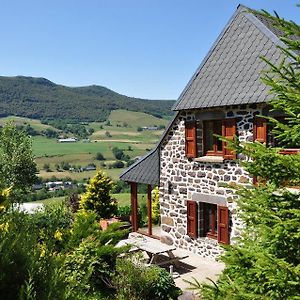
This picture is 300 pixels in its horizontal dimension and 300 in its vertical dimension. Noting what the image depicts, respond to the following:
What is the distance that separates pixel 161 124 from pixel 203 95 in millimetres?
106083

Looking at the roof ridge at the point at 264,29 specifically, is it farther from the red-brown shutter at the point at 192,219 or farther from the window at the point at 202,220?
the red-brown shutter at the point at 192,219

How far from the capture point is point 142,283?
9891mm

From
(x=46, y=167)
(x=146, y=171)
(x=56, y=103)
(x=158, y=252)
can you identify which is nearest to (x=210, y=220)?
(x=158, y=252)

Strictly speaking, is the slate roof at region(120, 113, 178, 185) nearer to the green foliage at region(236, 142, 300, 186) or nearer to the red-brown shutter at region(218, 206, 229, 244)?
the red-brown shutter at region(218, 206, 229, 244)

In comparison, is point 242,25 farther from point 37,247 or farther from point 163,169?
point 37,247

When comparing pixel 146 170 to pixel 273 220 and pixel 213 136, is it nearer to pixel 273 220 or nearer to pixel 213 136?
pixel 213 136

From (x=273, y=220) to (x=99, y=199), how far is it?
1865cm

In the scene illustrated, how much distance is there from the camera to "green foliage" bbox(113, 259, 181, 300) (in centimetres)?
963

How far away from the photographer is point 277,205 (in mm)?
4781

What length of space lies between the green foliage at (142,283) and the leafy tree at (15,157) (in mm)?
12907

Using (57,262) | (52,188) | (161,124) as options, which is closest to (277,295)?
(57,262)

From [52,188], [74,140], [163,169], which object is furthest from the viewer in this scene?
[74,140]

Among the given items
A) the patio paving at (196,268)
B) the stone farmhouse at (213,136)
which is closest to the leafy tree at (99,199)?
the stone farmhouse at (213,136)

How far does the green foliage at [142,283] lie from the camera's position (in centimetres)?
963
